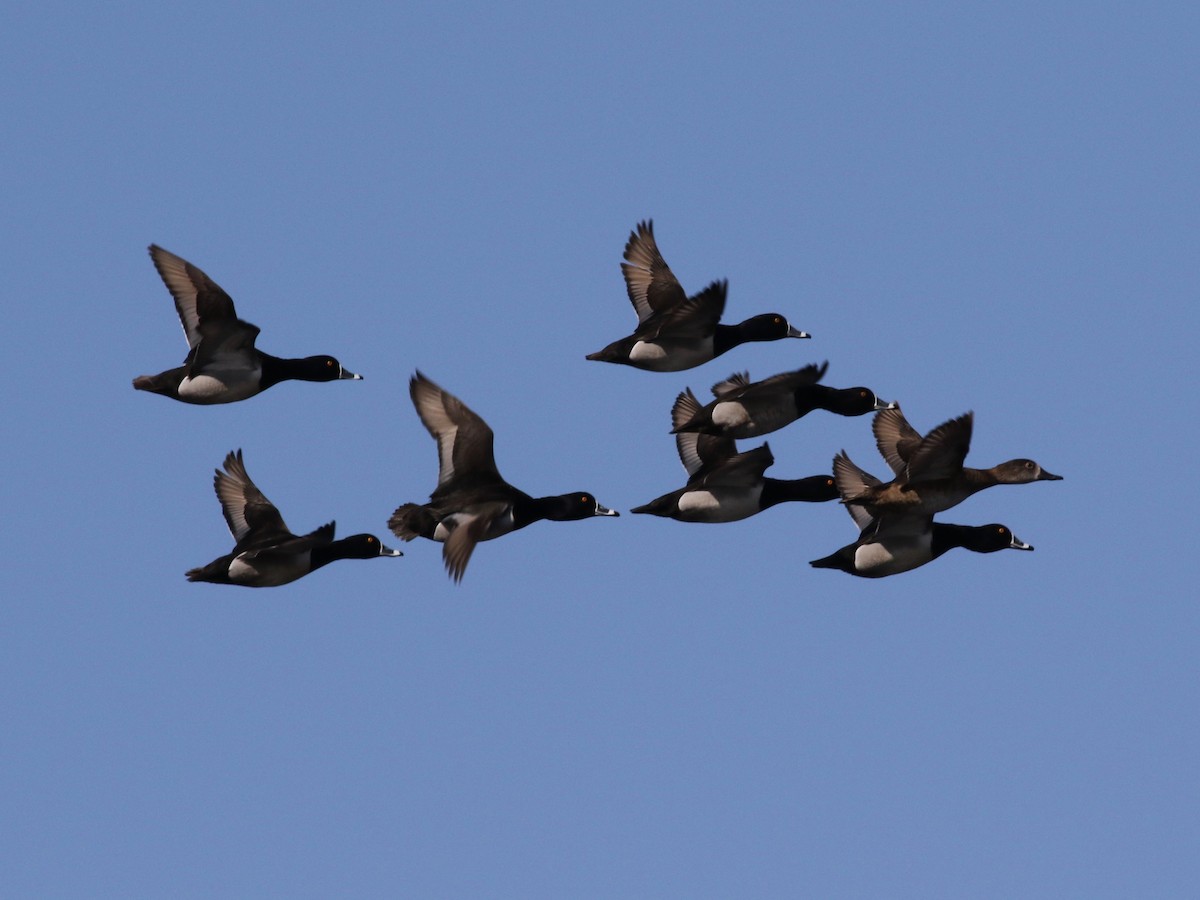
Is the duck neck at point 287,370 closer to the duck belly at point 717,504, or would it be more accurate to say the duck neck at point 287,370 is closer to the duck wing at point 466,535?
the duck wing at point 466,535

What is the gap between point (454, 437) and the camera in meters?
25.3

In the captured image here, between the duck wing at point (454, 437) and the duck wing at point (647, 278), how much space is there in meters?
3.62

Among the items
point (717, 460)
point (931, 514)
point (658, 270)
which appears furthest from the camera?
point (658, 270)

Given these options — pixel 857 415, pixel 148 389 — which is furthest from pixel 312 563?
pixel 857 415

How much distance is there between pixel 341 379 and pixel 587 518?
3589 mm

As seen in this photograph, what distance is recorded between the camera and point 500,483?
2509 cm

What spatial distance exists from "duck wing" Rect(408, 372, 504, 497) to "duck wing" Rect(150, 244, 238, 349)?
2.19 meters

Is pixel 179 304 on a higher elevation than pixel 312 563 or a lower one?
higher

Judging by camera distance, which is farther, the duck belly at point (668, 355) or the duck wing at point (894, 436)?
the duck wing at point (894, 436)

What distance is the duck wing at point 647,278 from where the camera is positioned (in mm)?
28500

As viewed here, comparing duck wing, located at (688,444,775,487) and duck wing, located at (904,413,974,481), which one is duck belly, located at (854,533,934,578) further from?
duck wing, located at (688,444,775,487)

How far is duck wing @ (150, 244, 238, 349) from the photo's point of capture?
2570 cm

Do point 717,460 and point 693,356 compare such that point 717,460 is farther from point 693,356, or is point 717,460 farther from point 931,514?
point 931,514

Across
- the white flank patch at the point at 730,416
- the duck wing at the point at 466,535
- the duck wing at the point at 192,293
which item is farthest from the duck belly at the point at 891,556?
the duck wing at the point at 192,293
